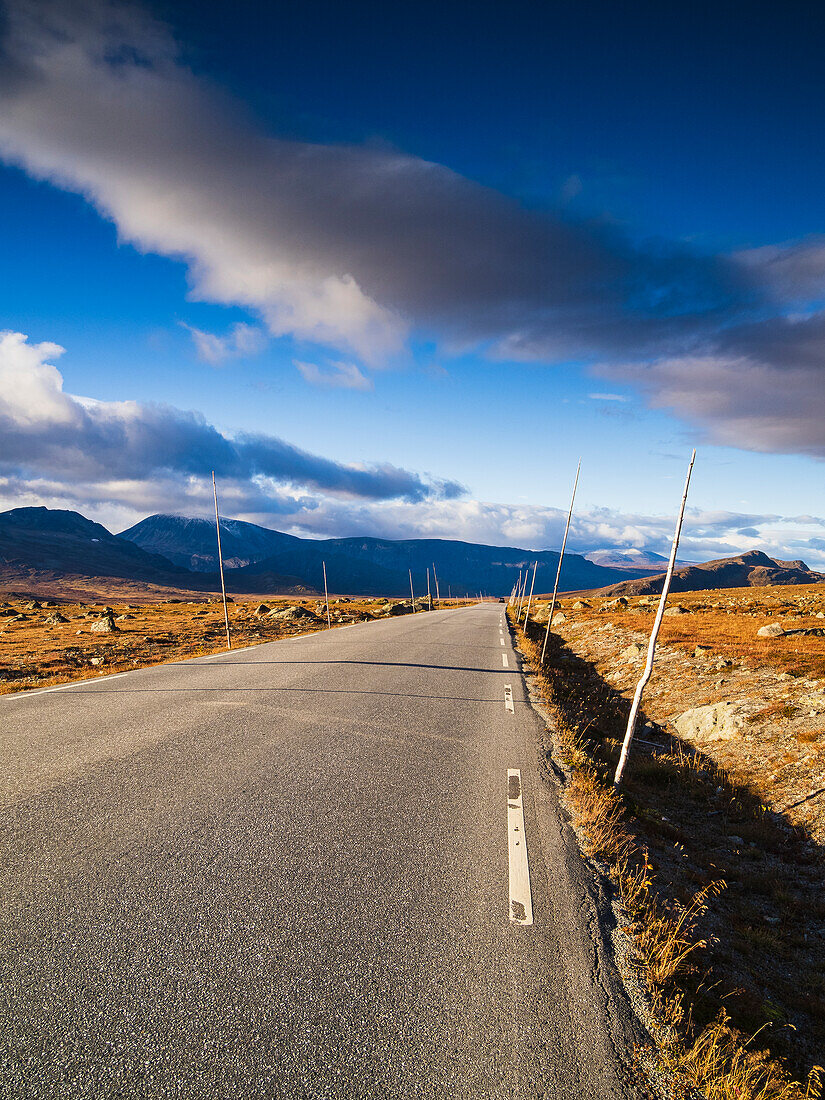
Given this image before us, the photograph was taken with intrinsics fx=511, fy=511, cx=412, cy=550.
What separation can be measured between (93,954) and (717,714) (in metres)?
12.1

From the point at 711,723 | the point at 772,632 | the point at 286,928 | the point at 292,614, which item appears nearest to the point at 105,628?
the point at 292,614

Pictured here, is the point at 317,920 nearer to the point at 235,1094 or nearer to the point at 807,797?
the point at 235,1094

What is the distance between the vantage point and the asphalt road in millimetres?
2463

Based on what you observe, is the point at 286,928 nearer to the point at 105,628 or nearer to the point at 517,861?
the point at 517,861

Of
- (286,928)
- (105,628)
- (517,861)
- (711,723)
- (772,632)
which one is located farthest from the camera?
(105,628)

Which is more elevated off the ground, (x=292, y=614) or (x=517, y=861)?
(x=517, y=861)

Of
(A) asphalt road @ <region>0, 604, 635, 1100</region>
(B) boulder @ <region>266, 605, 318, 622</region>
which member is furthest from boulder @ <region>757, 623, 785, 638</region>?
(B) boulder @ <region>266, 605, 318, 622</region>

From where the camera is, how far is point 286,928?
3.33 m

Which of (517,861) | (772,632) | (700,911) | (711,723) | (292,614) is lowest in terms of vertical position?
(292,614)

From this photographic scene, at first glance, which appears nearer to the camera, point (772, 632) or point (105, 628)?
point (772, 632)

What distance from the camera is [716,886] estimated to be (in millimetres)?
5422

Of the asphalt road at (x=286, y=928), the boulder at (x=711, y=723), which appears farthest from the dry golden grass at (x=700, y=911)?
the boulder at (x=711, y=723)

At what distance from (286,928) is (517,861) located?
2019 mm

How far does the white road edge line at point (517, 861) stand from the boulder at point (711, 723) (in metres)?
7.01
